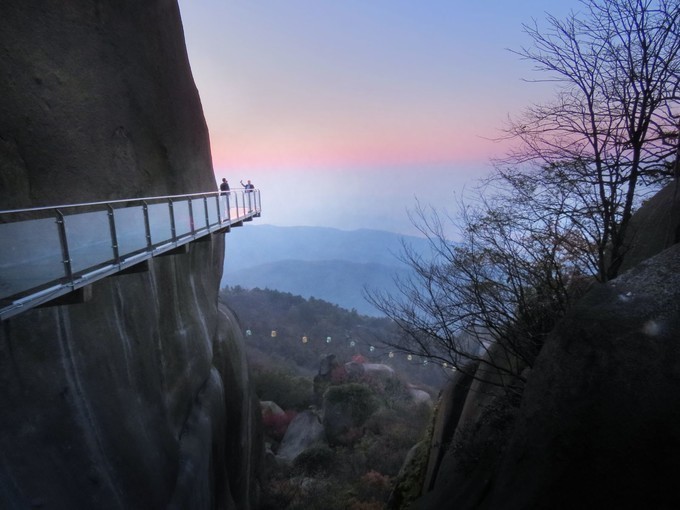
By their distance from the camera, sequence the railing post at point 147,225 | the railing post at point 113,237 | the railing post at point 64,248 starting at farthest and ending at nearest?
the railing post at point 147,225 < the railing post at point 113,237 < the railing post at point 64,248

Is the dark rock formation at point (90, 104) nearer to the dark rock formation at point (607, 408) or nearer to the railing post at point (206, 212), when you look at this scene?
the railing post at point (206, 212)

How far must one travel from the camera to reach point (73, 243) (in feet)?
13.5

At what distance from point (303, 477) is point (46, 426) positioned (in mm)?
13020

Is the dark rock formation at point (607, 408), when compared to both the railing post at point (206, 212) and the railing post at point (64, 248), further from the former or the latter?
the railing post at point (206, 212)

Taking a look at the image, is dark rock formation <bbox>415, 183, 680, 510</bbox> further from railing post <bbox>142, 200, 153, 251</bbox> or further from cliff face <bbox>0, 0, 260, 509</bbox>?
railing post <bbox>142, 200, 153, 251</bbox>

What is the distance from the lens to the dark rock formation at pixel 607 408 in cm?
287

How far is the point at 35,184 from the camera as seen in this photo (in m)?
5.04

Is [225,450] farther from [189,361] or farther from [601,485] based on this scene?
[601,485]

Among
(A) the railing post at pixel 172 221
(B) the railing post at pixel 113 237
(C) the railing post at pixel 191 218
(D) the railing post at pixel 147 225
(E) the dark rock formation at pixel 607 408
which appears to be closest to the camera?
(E) the dark rock formation at pixel 607 408

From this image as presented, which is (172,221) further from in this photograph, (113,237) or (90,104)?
(90,104)

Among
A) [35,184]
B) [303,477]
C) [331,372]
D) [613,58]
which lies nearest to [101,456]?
[35,184]

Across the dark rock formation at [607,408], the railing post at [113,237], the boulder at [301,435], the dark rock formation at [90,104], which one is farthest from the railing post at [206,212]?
the boulder at [301,435]

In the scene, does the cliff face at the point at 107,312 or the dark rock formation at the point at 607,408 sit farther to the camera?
the cliff face at the point at 107,312

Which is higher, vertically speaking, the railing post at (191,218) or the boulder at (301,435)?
the railing post at (191,218)
